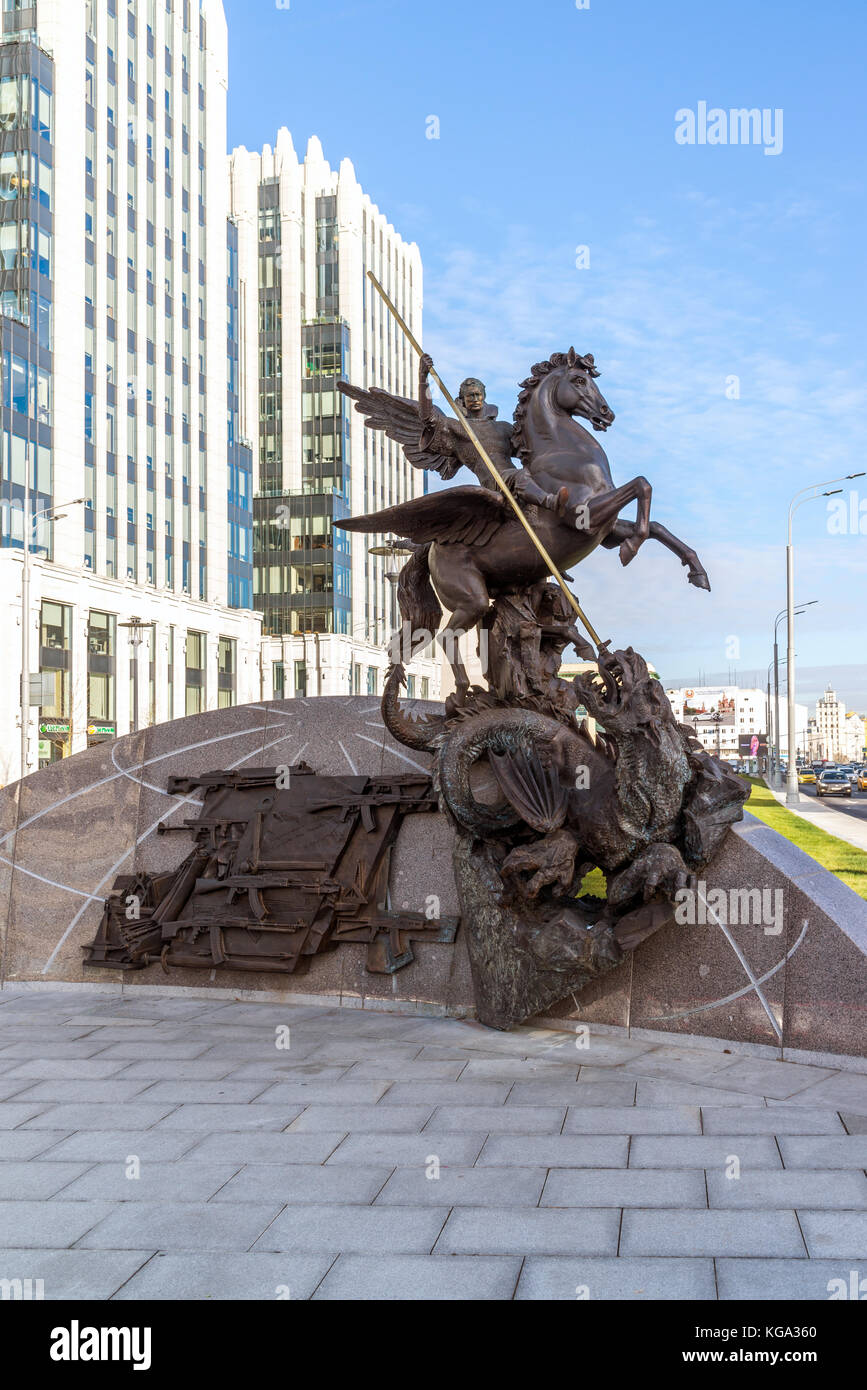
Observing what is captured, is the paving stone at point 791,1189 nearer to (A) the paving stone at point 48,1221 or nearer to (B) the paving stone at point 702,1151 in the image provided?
(B) the paving stone at point 702,1151

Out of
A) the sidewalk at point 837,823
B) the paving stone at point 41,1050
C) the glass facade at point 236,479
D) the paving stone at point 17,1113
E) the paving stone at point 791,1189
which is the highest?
the glass facade at point 236,479

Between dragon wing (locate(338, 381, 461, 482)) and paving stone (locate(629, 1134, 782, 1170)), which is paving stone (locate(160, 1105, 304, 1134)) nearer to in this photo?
paving stone (locate(629, 1134, 782, 1170))

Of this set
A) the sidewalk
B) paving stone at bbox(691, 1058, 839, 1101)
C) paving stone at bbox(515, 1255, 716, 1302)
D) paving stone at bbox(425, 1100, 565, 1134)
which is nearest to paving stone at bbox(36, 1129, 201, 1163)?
paving stone at bbox(425, 1100, 565, 1134)

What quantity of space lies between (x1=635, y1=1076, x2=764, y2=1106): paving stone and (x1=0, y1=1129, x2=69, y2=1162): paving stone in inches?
120

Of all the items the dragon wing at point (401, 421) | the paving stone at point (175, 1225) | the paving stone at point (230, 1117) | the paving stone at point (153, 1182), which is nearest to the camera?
the paving stone at point (175, 1225)

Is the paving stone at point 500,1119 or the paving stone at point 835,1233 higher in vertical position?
the paving stone at point 835,1233

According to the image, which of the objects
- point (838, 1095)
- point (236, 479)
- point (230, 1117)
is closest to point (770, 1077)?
point (838, 1095)

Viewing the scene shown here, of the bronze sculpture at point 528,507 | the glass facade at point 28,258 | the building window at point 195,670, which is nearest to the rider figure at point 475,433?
the bronze sculpture at point 528,507

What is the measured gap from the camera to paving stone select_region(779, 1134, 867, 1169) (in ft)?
17.0

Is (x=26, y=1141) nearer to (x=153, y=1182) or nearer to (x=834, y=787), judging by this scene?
(x=153, y=1182)

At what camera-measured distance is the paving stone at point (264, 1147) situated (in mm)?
5465

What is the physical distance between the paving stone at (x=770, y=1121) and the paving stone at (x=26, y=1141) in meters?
3.29

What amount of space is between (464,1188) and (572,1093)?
4.84 ft

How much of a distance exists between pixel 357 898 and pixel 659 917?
254 centimetres
